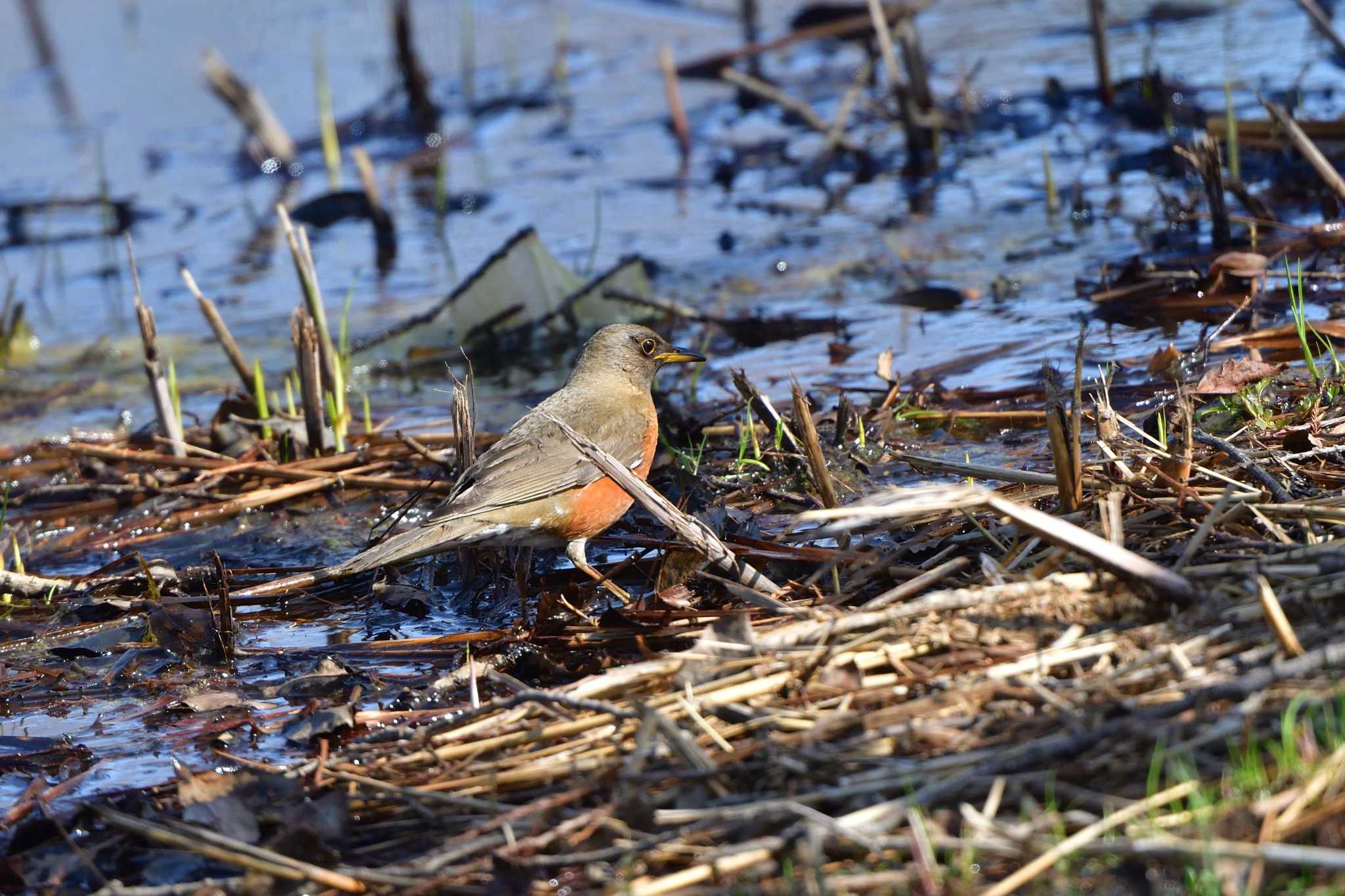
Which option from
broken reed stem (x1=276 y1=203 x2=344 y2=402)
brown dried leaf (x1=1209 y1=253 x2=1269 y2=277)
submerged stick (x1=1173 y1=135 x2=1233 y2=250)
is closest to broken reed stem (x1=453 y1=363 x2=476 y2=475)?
broken reed stem (x1=276 y1=203 x2=344 y2=402)

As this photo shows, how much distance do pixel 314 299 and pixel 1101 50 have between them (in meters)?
7.06

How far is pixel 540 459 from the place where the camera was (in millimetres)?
5391

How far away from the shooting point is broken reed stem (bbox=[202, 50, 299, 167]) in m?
12.6

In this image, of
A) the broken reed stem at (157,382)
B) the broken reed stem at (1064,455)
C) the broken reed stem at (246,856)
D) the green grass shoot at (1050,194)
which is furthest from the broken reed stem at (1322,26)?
the broken reed stem at (246,856)

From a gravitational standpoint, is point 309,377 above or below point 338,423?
above

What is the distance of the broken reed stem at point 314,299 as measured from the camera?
6.40 metres

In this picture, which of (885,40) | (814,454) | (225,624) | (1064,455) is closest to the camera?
(1064,455)

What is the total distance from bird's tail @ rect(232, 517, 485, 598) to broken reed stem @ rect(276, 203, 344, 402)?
1.40 meters

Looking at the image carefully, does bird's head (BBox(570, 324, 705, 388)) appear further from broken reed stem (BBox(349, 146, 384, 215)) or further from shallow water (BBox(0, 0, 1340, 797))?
broken reed stem (BBox(349, 146, 384, 215))

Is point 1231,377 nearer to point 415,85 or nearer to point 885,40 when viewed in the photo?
point 885,40

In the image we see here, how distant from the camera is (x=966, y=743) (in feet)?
9.96

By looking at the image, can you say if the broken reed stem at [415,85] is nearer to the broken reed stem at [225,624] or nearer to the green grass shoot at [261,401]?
the green grass shoot at [261,401]

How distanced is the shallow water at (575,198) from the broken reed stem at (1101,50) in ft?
0.51

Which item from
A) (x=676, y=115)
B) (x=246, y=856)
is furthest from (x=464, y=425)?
(x=676, y=115)
